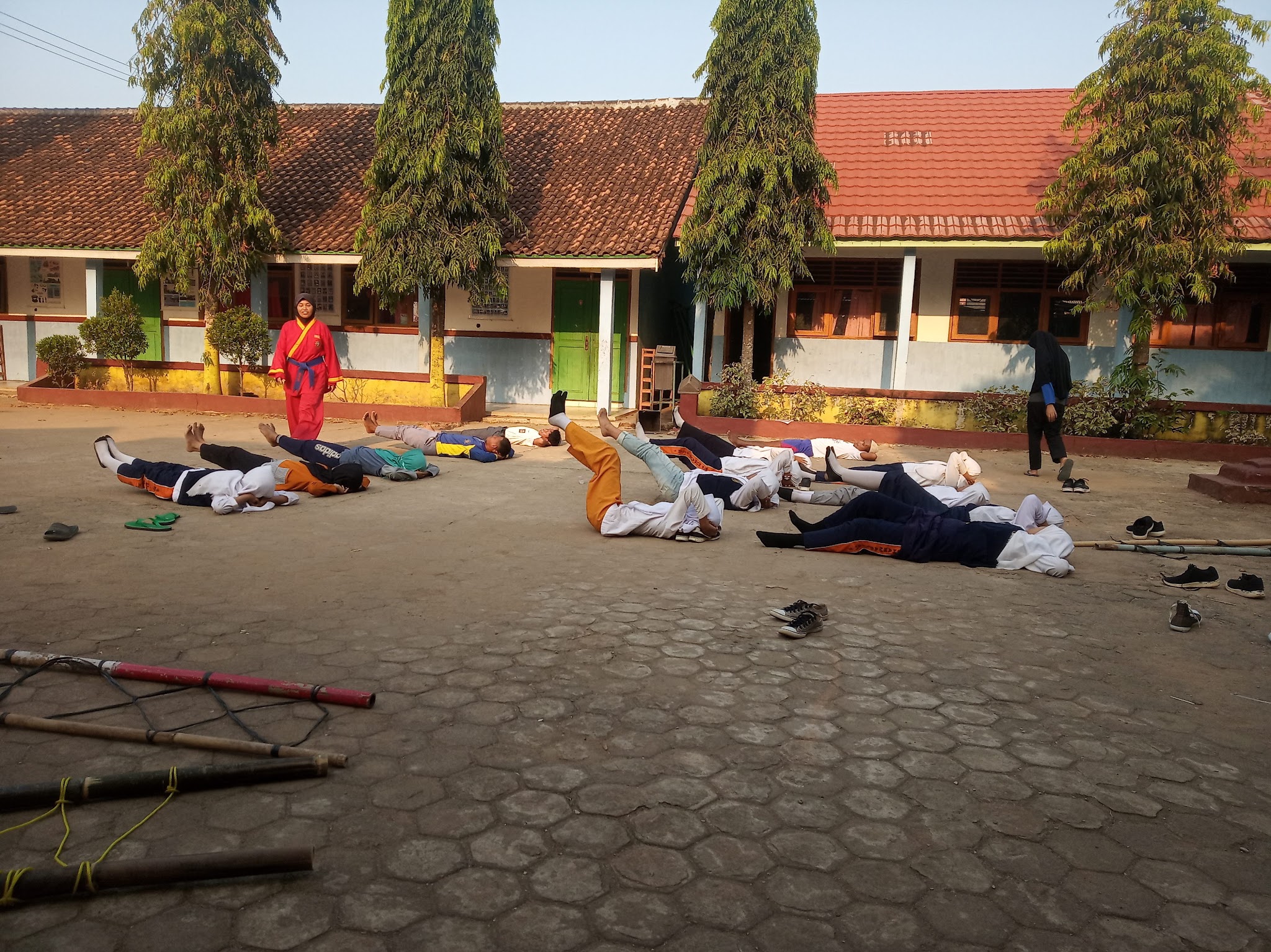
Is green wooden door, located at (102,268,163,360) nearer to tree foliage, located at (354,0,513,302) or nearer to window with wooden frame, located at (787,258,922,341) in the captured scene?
tree foliage, located at (354,0,513,302)

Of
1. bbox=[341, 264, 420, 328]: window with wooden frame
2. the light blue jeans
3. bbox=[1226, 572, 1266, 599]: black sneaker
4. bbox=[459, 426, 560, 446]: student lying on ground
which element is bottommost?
bbox=[1226, 572, 1266, 599]: black sneaker

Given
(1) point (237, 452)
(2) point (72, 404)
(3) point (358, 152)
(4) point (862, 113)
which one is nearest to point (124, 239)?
(2) point (72, 404)

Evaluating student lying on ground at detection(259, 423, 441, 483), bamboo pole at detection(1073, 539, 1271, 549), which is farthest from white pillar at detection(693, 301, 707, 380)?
bamboo pole at detection(1073, 539, 1271, 549)

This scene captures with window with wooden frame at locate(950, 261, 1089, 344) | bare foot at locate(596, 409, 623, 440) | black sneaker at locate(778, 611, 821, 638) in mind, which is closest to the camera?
black sneaker at locate(778, 611, 821, 638)

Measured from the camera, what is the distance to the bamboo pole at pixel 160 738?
2957mm

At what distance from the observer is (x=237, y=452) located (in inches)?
307

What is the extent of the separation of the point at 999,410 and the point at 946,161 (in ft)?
15.3

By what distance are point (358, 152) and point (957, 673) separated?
17.3 metres

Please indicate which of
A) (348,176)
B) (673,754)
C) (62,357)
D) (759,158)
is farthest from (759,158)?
(62,357)

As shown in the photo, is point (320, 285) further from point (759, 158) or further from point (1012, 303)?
point (1012, 303)

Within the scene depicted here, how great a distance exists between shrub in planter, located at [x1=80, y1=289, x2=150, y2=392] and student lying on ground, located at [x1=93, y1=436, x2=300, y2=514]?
9.32 metres

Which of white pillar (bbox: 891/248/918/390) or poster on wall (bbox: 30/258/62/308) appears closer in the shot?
white pillar (bbox: 891/248/918/390)

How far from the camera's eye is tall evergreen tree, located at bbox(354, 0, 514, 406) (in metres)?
13.9

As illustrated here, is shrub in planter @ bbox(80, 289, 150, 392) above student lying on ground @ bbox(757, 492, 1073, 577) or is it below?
above
